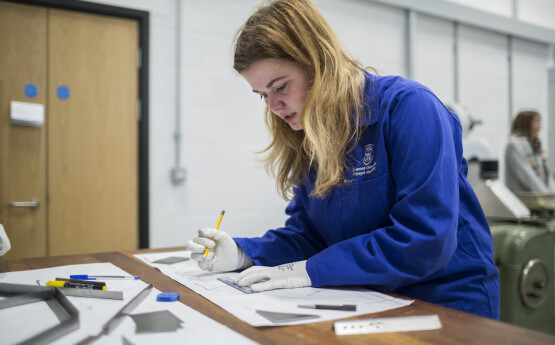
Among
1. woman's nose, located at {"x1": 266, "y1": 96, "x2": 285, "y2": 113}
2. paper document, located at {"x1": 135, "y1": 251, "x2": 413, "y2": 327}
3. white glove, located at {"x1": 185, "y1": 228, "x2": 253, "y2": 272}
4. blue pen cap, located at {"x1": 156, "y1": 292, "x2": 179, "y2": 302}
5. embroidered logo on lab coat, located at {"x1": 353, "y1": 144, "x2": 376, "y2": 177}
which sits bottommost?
paper document, located at {"x1": 135, "y1": 251, "x2": 413, "y2": 327}

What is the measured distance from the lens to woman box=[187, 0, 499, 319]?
81cm

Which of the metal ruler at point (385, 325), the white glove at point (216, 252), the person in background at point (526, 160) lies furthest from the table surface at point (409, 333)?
the person in background at point (526, 160)

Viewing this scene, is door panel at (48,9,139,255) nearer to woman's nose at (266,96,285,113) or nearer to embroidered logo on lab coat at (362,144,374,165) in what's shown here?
woman's nose at (266,96,285,113)

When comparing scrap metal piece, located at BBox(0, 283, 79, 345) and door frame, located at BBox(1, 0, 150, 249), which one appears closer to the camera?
scrap metal piece, located at BBox(0, 283, 79, 345)

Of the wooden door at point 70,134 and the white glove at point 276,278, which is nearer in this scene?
the white glove at point 276,278

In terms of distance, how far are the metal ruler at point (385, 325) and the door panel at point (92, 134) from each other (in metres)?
2.22

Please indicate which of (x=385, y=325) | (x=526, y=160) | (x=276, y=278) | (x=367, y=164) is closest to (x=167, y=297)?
(x=276, y=278)

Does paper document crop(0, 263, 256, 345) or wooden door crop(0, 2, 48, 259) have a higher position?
wooden door crop(0, 2, 48, 259)

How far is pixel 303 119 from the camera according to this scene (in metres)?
0.97

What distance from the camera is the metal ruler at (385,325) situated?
0.60 m

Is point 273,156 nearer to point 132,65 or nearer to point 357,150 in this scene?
point 357,150

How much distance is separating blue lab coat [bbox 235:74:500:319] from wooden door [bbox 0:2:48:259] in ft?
6.49

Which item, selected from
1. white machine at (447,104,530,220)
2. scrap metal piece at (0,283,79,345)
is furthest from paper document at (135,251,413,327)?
white machine at (447,104,530,220)

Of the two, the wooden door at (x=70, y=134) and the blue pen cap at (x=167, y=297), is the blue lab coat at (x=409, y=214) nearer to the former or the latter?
the blue pen cap at (x=167, y=297)
